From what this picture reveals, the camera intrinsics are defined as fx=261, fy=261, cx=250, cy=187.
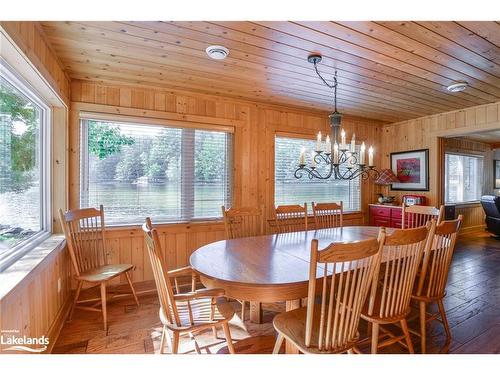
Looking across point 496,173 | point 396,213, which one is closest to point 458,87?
point 396,213

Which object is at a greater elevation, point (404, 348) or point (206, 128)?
point (206, 128)

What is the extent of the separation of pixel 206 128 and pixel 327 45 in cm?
168

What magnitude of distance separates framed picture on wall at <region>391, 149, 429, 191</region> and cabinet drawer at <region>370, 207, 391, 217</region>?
0.64 metres

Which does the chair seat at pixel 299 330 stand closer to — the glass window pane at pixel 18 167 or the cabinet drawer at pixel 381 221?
the glass window pane at pixel 18 167

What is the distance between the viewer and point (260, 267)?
5.28ft

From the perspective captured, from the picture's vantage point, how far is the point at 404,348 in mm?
1902

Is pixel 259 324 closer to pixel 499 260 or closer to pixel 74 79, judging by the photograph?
pixel 74 79

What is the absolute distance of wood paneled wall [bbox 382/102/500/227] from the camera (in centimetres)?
358

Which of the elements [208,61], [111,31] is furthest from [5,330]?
[208,61]

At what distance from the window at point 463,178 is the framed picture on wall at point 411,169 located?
7.52 ft

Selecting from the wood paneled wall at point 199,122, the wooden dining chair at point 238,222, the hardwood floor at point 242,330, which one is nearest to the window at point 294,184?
the wood paneled wall at point 199,122

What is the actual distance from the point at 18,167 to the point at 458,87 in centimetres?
419

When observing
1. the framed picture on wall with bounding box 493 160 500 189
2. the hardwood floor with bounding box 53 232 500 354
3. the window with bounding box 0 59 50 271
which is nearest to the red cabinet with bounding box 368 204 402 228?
the hardwood floor with bounding box 53 232 500 354

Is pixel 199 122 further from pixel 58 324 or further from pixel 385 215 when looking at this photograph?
pixel 385 215
